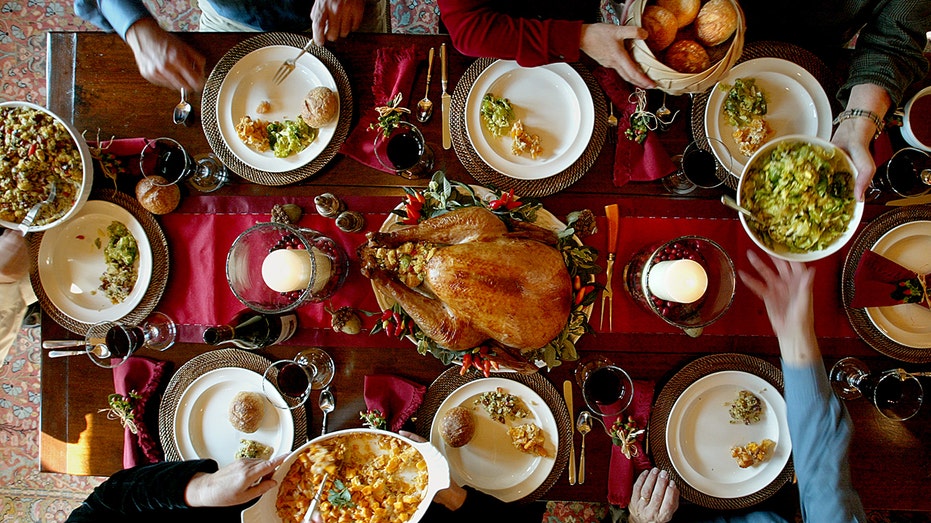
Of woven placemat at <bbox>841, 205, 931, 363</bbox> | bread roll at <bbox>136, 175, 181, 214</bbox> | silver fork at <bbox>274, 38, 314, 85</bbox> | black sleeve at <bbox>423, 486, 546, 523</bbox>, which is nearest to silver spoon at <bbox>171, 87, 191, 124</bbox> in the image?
bread roll at <bbox>136, 175, 181, 214</bbox>

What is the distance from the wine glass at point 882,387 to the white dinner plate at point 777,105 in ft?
2.24

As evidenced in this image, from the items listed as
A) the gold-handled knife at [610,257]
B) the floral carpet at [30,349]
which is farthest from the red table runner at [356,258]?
the floral carpet at [30,349]

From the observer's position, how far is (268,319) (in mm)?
1556

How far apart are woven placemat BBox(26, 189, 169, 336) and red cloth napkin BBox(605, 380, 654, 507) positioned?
1.48 metres

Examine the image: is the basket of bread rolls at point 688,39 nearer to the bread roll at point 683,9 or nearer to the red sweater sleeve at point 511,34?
the bread roll at point 683,9

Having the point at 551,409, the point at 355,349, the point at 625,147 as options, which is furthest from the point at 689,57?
the point at 355,349

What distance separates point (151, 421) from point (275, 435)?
426 mm

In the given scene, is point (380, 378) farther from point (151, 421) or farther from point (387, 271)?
point (151, 421)

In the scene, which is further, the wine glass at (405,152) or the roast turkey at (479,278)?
the wine glass at (405,152)

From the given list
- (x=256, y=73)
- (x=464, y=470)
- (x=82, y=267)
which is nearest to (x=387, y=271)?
(x=464, y=470)

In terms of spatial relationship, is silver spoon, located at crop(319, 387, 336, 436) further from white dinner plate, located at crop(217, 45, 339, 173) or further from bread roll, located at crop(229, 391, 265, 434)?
white dinner plate, located at crop(217, 45, 339, 173)

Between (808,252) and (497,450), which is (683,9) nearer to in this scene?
(808,252)

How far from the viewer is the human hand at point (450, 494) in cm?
152

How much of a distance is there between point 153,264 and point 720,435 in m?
1.87
